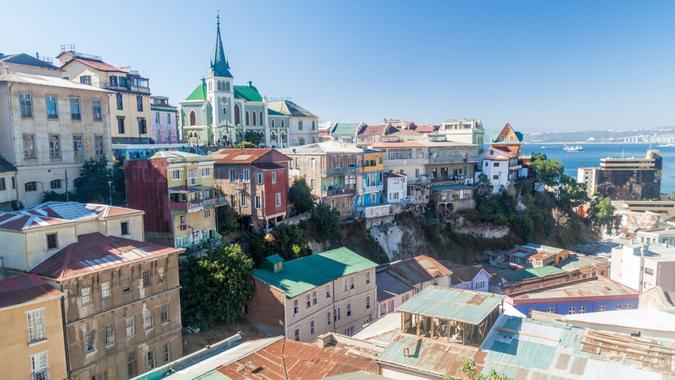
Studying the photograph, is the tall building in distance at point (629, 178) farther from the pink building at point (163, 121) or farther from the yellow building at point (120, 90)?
the yellow building at point (120, 90)

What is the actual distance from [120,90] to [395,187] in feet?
104

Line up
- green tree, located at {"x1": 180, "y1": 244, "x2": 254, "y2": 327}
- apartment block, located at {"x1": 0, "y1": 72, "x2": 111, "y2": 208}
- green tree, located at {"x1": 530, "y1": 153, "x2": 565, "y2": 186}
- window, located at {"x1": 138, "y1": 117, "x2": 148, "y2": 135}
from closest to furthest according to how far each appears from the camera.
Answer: green tree, located at {"x1": 180, "y1": 244, "x2": 254, "y2": 327} < apartment block, located at {"x1": 0, "y1": 72, "x2": 111, "y2": 208} < window, located at {"x1": 138, "y1": 117, "x2": 148, "y2": 135} < green tree, located at {"x1": 530, "y1": 153, "x2": 565, "y2": 186}

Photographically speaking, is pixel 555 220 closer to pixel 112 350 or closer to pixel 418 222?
pixel 418 222

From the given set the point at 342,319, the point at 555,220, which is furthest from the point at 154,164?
the point at 555,220

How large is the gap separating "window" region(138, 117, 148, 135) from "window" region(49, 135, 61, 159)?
13.8 meters

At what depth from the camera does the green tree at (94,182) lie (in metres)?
37.7

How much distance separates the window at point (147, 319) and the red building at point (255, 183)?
590 inches

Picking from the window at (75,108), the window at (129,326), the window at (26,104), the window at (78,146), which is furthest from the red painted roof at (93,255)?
the window at (75,108)

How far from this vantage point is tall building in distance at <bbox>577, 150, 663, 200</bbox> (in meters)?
123

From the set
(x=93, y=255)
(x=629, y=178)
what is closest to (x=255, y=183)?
(x=93, y=255)

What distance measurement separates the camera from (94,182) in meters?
38.1

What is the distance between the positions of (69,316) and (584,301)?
37.9 meters

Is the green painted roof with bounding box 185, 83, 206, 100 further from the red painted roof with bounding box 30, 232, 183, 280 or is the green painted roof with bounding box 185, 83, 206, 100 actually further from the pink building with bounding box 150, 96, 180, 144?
the red painted roof with bounding box 30, 232, 183, 280

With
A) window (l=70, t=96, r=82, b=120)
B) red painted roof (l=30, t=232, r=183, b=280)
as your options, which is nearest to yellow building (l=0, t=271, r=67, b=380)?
red painted roof (l=30, t=232, r=183, b=280)
